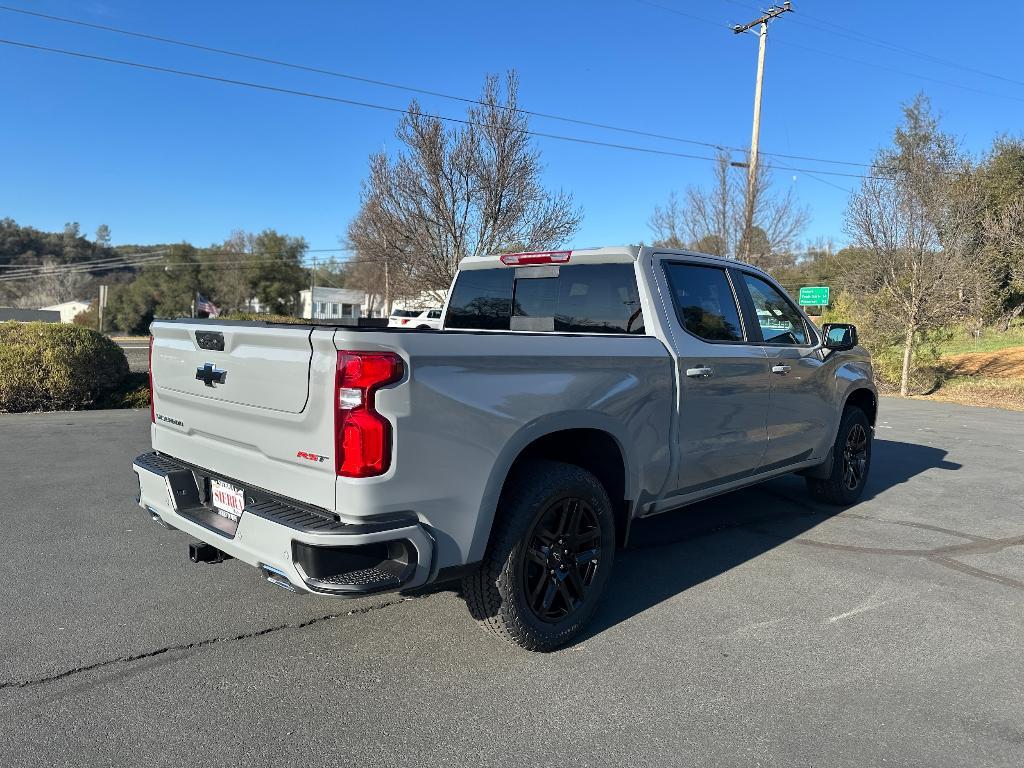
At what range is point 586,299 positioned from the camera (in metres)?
4.34

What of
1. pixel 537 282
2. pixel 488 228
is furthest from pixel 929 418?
pixel 537 282

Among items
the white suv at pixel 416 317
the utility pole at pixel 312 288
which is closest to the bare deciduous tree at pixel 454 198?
the white suv at pixel 416 317

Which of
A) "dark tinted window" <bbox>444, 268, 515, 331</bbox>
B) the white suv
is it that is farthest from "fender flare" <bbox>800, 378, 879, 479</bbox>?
the white suv

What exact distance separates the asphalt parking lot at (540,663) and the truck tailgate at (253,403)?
858 mm

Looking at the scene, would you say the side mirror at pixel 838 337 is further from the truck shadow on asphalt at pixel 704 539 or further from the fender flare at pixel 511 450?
the fender flare at pixel 511 450

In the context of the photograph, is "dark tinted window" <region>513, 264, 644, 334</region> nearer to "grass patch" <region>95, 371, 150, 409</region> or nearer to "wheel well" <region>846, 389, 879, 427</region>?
"wheel well" <region>846, 389, 879, 427</region>

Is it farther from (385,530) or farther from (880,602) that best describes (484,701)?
(880,602)

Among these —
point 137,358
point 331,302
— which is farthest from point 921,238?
point 331,302

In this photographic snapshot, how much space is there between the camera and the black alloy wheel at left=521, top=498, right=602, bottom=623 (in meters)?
3.29

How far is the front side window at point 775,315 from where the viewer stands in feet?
16.1

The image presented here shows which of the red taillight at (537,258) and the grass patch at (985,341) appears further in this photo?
the grass patch at (985,341)

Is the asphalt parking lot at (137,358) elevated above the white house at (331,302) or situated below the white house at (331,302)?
below

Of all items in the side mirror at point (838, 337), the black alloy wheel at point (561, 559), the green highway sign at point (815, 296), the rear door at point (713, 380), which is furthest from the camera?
the green highway sign at point (815, 296)

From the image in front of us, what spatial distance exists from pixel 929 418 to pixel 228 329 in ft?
42.5
